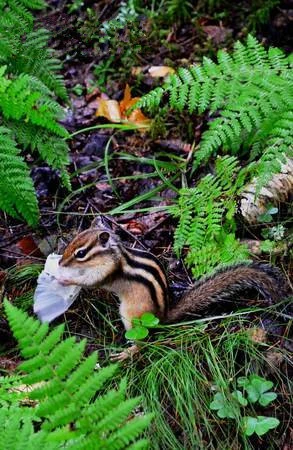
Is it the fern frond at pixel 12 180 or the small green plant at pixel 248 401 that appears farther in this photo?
the fern frond at pixel 12 180

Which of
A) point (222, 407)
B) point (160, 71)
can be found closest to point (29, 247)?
point (222, 407)

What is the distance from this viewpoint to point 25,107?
4.01 m

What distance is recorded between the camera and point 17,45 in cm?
441

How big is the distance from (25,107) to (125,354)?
1.50 m

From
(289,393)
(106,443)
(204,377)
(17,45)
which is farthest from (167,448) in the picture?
(17,45)

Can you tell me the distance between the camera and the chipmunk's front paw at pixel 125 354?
3670 mm

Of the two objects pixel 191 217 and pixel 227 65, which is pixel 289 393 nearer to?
pixel 191 217

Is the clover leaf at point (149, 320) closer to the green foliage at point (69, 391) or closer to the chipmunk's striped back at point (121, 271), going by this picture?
the chipmunk's striped back at point (121, 271)

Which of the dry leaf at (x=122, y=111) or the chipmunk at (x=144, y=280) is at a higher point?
the dry leaf at (x=122, y=111)

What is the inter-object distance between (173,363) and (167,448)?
1.44 ft

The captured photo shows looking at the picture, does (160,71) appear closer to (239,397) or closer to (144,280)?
(144,280)

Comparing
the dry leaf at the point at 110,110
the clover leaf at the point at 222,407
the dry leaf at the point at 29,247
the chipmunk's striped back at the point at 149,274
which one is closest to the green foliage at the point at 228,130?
the chipmunk's striped back at the point at 149,274

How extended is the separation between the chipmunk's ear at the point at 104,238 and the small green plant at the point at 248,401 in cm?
97

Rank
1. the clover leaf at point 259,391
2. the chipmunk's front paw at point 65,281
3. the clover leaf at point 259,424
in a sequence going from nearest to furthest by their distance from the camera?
1. the clover leaf at point 259,424
2. the clover leaf at point 259,391
3. the chipmunk's front paw at point 65,281
